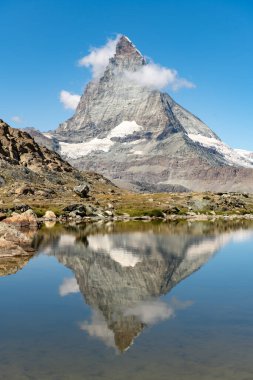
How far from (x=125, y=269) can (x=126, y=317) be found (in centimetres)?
2359

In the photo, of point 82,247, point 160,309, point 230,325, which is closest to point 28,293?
point 160,309

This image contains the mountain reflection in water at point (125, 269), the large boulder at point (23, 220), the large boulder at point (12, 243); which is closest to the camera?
the mountain reflection in water at point (125, 269)

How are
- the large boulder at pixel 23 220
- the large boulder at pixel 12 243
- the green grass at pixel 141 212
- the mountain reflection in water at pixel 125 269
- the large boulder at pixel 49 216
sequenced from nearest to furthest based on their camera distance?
the mountain reflection in water at pixel 125 269 < the large boulder at pixel 12 243 < the large boulder at pixel 23 220 < the large boulder at pixel 49 216 < the green grass at pixel 141 212

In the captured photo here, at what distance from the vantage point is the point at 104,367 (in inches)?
1029

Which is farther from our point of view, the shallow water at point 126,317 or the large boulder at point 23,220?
the large boulder at point 23,220

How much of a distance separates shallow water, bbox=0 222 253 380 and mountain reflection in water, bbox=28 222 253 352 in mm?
123

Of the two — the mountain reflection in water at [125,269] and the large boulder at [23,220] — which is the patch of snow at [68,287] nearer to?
the mountain reflection in water at [125,269]

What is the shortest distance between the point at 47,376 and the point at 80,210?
147m

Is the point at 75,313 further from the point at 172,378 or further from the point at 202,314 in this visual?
the point at 172,378

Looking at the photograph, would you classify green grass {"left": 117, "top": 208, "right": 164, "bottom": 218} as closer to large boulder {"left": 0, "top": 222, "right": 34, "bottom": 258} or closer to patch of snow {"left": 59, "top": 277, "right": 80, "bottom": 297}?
large boulder {"left": 0, "top": 222, "right": 34, "bottom": 258}

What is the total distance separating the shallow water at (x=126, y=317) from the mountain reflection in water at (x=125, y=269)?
0.12 meters

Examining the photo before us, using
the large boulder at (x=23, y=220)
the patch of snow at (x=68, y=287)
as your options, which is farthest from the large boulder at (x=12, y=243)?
the large boulder at (x=23, y=220)

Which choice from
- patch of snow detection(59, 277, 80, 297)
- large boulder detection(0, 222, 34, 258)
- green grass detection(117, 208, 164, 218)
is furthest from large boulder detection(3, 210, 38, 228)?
patch of snow detection(59, 277, 80, 297)

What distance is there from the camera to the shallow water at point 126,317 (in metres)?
26.3
